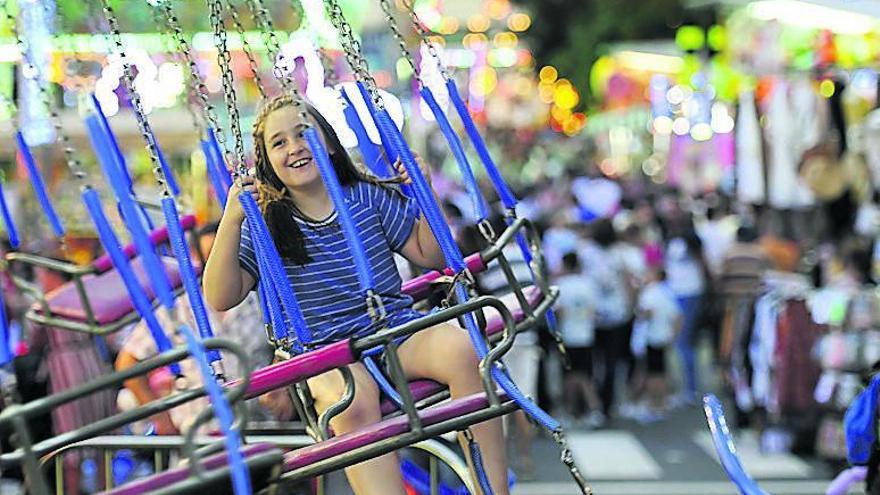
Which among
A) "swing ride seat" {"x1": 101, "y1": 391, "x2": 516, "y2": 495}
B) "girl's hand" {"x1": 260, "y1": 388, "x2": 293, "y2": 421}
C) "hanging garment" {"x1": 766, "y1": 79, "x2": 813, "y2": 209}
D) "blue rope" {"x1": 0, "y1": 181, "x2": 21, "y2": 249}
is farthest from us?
"hanging garment" {"x1": 766, "y1": 79, "x2": 813, "y2": 209}

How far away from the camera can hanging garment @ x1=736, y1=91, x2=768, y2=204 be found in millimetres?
16031

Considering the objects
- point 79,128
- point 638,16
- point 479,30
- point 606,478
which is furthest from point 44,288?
point 638,16

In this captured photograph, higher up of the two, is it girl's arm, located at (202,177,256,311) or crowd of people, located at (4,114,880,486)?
girl's arm, located at (202,177,256,311)

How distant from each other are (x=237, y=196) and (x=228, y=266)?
375 mm

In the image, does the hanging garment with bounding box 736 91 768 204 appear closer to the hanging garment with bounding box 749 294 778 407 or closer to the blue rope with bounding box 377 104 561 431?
the hanging garment with bounding box 749 294 778 407

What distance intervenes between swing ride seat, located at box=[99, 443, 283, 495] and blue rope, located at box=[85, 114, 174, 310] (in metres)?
0.37

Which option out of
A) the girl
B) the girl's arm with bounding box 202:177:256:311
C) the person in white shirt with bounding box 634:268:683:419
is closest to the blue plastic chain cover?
the girl

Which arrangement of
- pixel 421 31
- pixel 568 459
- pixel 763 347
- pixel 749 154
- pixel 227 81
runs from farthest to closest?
pixel 749 154
pixel 763 347
pixel 421 31
pixel 227 81
pixel 568 459

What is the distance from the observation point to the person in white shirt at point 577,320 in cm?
1192

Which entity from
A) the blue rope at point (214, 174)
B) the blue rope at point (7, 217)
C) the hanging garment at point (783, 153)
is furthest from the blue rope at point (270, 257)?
the hanging garment at point (783, 153)

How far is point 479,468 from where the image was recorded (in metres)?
4.50

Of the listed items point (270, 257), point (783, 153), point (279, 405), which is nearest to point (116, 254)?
point (270, 257)

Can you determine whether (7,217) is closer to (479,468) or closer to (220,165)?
(220,165)

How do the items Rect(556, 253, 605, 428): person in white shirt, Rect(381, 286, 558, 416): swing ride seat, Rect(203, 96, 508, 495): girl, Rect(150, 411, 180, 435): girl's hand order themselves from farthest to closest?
Rect(556, 253, 605, 428): person in white shirt
Rect(150, 411, 180, 435): girl's hand
Rect(381, 286, 558, 416): swing ride seat
Rect(203, 96, 508, 495): girl
